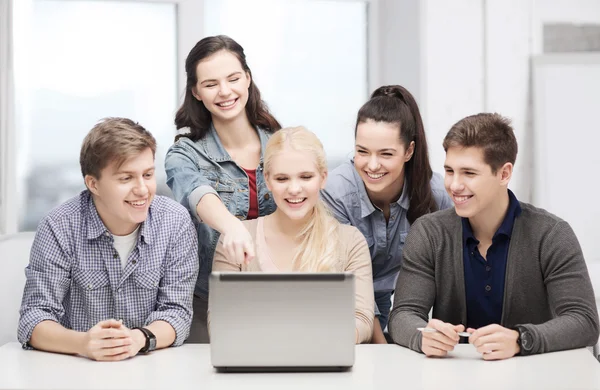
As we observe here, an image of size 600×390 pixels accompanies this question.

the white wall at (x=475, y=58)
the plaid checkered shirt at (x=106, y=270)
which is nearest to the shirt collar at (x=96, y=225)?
the plaid checkered shirt at (x=106, y=270)

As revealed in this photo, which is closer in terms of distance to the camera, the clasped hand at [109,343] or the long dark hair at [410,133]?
the clasped hand at [109,343]

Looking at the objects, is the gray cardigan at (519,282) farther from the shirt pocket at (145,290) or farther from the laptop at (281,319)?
the shirt pocket at (145,290)

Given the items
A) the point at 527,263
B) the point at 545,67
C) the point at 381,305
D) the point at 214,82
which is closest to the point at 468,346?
the point at 527,263

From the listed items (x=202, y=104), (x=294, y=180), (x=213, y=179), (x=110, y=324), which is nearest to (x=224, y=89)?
(x=202, y=104)

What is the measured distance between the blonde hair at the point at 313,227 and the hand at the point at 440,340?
16.7 inches

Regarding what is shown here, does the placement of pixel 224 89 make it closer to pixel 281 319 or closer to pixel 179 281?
pixel 179 281

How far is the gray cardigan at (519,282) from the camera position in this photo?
6.67ft

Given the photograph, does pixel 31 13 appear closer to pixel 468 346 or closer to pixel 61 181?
pixel 61 181

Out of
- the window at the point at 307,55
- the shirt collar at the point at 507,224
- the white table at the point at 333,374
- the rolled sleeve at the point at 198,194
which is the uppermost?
the window at the point at 307,55

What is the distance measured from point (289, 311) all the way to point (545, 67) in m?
2.62

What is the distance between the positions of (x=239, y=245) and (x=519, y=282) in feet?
2.56

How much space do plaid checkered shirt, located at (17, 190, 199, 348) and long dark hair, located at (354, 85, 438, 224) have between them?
713 mm

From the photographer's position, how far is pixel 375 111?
2.49 m

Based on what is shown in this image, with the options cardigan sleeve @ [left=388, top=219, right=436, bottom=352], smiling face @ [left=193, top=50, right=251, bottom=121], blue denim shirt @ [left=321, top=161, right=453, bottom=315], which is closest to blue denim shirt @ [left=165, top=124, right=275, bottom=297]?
smiling face @ [left=193, top=50, right=251, bottom=121]
